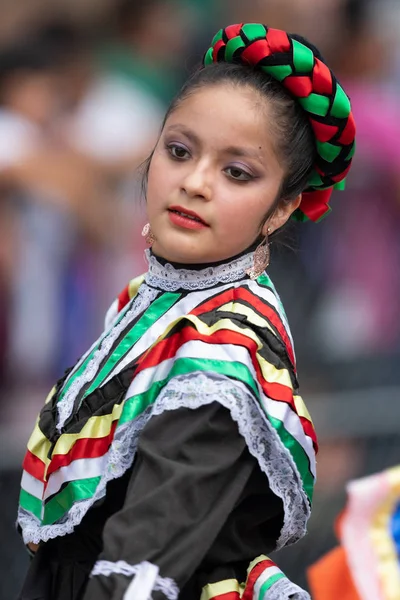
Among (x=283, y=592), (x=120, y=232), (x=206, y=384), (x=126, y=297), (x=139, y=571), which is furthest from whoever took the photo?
(x=120, y=232)

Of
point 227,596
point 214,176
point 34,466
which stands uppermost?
point 214,176

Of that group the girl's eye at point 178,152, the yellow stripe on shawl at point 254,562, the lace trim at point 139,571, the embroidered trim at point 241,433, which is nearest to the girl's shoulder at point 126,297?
the girl's eye at point 178,152

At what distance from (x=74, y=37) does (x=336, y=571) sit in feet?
9.36

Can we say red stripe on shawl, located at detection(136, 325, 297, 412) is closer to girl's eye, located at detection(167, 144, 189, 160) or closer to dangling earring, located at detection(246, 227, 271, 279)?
dangling earring, located at detection(246, 227, 271, 279)

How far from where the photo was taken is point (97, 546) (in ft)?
6.93

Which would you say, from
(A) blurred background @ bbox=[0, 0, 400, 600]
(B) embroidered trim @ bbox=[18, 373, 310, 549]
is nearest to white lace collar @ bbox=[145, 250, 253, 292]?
(B) embroidered trim @ bbox=[18, 373, 310, 549]

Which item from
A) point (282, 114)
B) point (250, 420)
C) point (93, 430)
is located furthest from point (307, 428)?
point (282, 114)

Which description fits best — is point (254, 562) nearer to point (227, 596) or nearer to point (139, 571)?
point (227, 596)

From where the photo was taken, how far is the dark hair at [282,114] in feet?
6.95

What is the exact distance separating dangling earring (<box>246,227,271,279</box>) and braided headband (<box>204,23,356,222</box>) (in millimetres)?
207

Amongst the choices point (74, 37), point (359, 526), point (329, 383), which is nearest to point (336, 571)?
point (359, 526)

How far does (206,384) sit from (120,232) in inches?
86.7

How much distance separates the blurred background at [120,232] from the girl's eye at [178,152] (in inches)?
64.9

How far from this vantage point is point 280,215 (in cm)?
222
